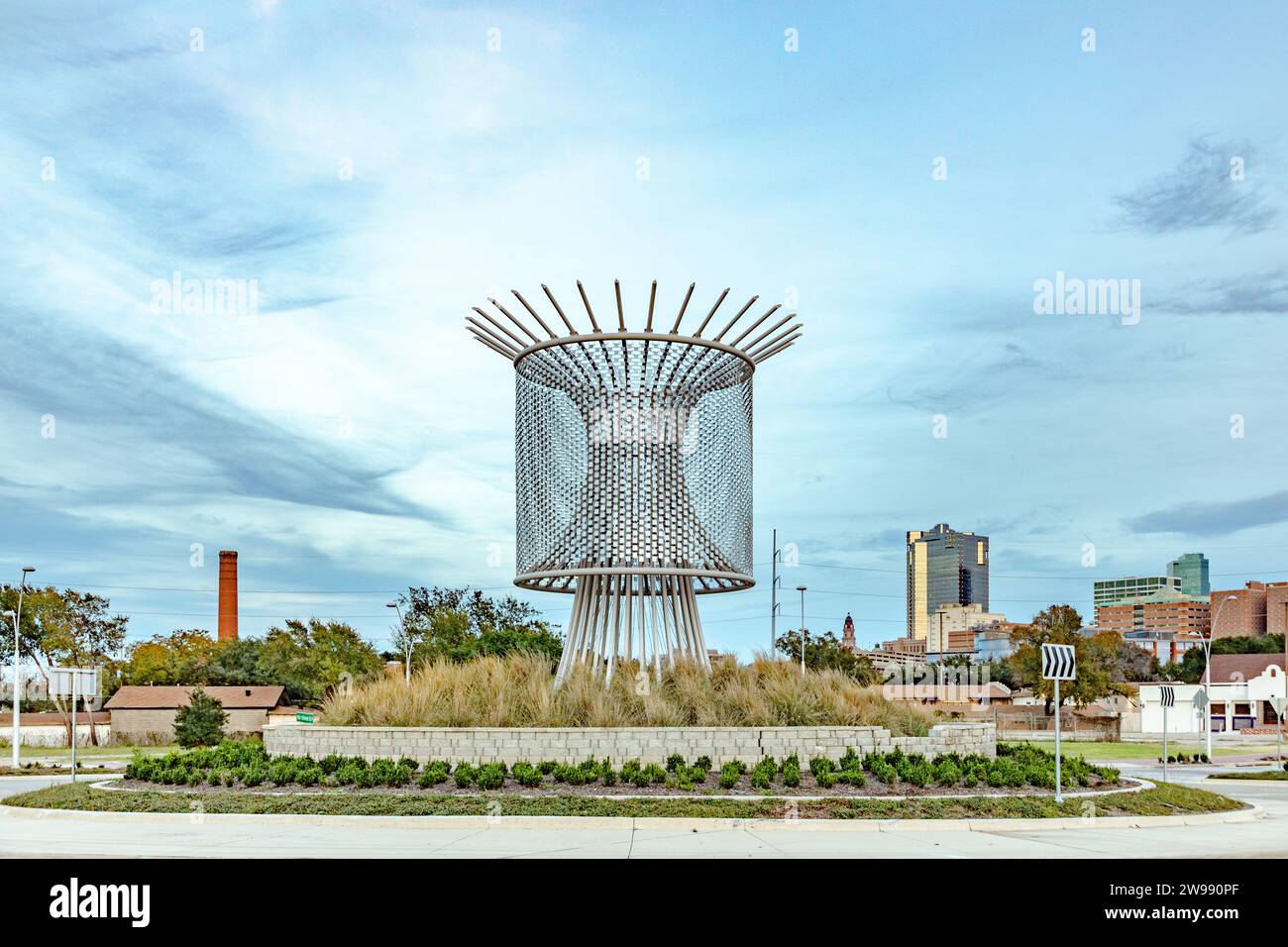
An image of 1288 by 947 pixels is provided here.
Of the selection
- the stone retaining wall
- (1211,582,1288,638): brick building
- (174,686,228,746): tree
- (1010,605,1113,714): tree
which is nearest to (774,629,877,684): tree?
(1010,605,1113,714): tree

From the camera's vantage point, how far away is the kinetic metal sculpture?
2270cm

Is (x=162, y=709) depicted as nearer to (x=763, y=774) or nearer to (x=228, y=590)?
(x=228, y=590)

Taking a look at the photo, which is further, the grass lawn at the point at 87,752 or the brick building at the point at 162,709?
the brick building at the point at 162,709

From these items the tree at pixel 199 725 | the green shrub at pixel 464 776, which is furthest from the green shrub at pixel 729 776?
the tree at pixel 199 725

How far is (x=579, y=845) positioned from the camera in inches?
542

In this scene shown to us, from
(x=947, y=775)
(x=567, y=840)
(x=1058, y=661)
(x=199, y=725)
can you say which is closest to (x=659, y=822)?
(x=567, y=840)

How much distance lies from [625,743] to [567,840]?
539 cm

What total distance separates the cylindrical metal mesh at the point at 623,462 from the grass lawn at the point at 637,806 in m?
6.36

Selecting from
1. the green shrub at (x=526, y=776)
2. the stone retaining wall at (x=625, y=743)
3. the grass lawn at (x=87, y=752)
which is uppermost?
the stone retaining wall at (x=625, y=743)

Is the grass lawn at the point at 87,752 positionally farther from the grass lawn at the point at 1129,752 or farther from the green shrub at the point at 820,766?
the grass lawn at the point at 1129,752

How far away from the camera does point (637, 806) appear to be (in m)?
16.4

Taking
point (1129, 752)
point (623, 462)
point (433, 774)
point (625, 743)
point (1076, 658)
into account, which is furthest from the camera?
point (1076, 658)

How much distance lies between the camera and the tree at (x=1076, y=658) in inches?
2314
